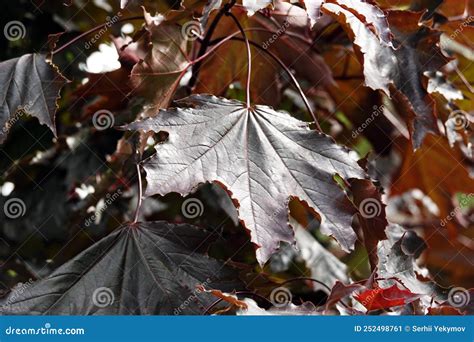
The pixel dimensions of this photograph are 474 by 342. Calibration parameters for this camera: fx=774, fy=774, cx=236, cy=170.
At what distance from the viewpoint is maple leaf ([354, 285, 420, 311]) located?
1.29 meters

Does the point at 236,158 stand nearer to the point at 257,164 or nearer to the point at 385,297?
the point at 257,164

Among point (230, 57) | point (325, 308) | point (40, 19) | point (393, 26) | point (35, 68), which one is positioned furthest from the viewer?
point (40, 19)

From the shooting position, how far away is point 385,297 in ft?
4.26

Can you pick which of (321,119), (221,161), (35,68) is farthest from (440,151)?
(35,68)

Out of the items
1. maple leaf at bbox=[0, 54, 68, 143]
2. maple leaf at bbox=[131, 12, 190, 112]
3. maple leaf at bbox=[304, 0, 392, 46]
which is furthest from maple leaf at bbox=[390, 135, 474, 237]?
maple leaf at bbox=[0, 54, 68, 143]

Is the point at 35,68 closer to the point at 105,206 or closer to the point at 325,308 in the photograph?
the point at 105,206

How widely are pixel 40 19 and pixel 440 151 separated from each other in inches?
42.6

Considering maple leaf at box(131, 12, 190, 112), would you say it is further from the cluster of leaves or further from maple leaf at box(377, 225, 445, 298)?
maple leaf at box(377, 225, 445, 298)

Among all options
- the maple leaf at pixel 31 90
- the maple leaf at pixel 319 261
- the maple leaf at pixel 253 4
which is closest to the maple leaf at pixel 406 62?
A: the maple leaf at pixel 253 4

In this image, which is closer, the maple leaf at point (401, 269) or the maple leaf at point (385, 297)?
the maple leaf at point (385, 297)

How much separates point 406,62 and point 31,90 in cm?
78

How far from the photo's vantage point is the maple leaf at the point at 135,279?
4.46ft

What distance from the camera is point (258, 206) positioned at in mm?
1315

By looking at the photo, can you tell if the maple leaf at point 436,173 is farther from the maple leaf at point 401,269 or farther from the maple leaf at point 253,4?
the maple leaf at point 253,4
